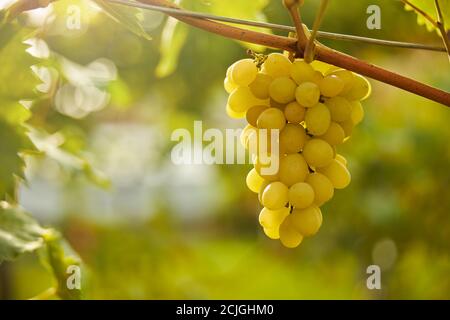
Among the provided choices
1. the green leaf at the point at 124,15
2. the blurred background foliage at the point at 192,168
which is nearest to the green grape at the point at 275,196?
the green leaf at the point at 124,15

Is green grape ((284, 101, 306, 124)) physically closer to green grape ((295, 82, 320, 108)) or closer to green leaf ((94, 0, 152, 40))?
green grape ((295, 82, 320, 108))

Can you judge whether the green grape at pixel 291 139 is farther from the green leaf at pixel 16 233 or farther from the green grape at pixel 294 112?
the green leaf at pixel 16 233

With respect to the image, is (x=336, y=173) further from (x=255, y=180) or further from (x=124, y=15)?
(x=124, y=15)

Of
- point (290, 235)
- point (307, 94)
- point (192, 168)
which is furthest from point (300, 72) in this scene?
point (192, 168)

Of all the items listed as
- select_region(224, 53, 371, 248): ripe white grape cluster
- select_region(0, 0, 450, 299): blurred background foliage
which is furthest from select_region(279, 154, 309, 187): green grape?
select_region(0, 0, 450, 299): blurred background foliage

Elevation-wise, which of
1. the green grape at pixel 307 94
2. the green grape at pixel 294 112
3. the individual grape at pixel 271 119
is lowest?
the individual grape at pixel 271 119
